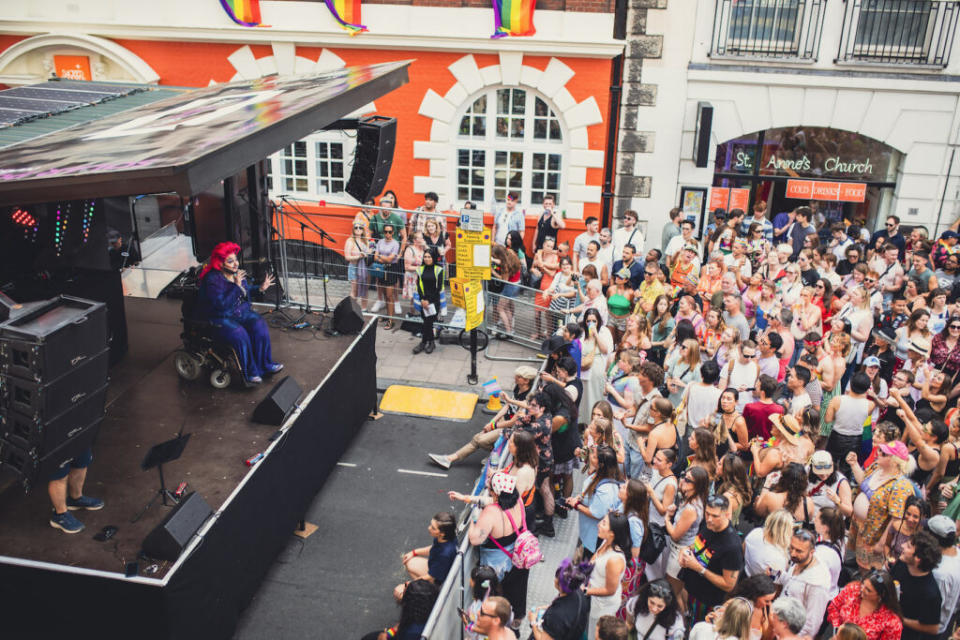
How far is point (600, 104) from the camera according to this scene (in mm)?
15000

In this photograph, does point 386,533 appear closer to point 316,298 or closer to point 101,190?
point 101,190

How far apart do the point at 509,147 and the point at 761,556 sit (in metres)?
11.2

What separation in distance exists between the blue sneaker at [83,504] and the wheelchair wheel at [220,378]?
229cm

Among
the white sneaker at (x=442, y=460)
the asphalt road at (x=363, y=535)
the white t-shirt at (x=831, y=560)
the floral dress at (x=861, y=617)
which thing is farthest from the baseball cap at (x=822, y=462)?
the white sneaker at (x=442, y=460)

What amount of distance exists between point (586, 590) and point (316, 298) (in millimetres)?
8049

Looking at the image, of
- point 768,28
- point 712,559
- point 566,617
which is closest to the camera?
point 566,617

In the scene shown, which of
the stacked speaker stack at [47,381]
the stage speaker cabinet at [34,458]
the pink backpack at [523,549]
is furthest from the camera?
the pink backpack at [523,549]

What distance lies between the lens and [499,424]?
875 centimetres

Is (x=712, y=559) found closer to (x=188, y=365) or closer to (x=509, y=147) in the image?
(x=188, y=365)

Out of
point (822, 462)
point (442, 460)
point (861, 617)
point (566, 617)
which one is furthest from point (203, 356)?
point (861, 617)

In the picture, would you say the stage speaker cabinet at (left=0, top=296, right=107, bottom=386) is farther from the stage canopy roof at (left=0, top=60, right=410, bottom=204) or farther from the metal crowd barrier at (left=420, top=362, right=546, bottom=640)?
the metal crowd barrier at (left=420, top=362, right=546, bottom=640)

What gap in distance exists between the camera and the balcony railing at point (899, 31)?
14.4m

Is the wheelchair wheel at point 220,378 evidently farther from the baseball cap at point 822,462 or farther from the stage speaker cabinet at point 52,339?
the baseball cap at point 822,462

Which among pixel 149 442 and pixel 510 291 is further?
pixel 510 291
